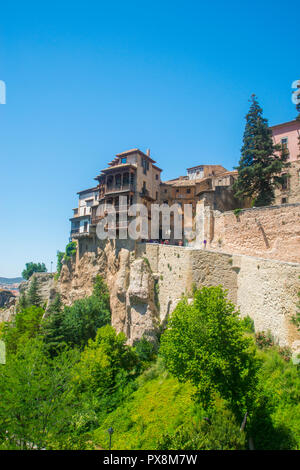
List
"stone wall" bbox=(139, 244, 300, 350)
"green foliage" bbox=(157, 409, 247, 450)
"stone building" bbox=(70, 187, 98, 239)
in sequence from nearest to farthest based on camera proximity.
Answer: "green foliage" bbox=(157, 409, 247, 450), "stone wall" bbox=(139, 244, 300, 350), "stone building" bbox=(70, 187, 98, 239)

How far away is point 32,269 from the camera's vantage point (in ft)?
249

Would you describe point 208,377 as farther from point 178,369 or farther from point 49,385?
point 49,385

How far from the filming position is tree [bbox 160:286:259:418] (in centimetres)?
1109

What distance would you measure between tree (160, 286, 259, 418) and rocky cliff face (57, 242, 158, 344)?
39.9ft

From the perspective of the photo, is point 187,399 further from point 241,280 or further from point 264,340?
point 241,280

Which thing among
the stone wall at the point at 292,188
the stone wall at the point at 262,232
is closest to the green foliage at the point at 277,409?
the stone wall at the point at 262,232

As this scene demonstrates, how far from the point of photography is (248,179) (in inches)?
1161

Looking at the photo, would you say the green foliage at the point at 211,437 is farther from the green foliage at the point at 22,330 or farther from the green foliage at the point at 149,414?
the green foliage at the point at 22,330

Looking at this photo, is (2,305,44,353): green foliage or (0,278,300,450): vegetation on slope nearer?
(0,278,300,450): vegetation on slope

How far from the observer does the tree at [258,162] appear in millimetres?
28156

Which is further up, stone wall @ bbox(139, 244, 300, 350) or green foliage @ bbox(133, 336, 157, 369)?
stone wall @ bbox(139, 244, 300, 350)

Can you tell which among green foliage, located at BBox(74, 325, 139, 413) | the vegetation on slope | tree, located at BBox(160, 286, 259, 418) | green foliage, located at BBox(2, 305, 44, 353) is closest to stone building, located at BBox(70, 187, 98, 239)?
green foliage, located at BBox(2, 305, 44, 353)

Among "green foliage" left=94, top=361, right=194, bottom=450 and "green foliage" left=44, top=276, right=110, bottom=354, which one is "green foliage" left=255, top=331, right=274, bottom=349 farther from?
"green foliage" left=44, top=276, right=110, bottom=354

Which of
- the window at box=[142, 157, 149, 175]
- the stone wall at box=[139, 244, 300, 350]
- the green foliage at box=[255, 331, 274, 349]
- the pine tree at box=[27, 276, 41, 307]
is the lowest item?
the pine tree at box=[27, 276, 41, 307]
